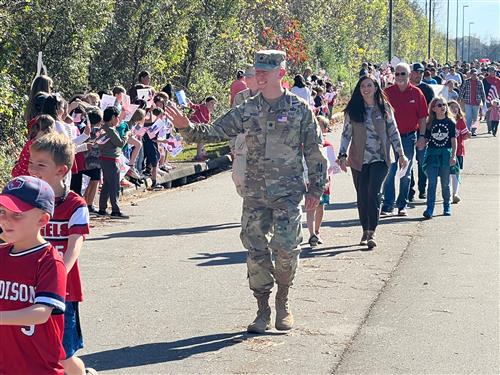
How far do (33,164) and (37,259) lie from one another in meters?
1.09

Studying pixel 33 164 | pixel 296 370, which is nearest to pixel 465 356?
pixel 296 370

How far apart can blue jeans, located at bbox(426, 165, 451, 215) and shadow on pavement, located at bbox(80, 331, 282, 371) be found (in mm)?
6645

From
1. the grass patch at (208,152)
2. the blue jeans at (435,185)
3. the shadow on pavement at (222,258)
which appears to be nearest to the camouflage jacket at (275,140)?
the shadow on pavement at (222,258)

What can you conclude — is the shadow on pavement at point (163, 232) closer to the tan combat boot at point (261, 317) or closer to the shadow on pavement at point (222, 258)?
the shadow on pavement at point (222, 258)

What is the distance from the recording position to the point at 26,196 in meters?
4.14

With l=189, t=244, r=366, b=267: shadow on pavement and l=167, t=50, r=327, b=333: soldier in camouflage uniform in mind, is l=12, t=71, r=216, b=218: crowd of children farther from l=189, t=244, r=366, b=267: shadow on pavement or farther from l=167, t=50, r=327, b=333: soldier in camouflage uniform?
l=189, t=244, r=366, b=267: shadow on pavement

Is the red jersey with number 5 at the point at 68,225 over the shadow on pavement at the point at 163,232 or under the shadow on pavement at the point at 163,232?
over

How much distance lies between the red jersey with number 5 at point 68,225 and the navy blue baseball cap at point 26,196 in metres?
1.27

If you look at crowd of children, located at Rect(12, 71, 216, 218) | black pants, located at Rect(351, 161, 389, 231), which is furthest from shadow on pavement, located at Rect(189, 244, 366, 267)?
crowd of children, located at Rect(12, 71, 216, 218)

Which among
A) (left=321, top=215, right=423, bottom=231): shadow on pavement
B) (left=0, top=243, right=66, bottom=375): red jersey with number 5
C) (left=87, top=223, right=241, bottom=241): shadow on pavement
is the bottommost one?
(left=321, top=215, right=423, bottom=231): shadow on pavement

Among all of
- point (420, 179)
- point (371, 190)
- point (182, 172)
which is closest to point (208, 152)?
point (182, 172)

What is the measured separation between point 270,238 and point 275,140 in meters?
0.73

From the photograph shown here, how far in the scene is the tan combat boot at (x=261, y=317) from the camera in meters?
7.76

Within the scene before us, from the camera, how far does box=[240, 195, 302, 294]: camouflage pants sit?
7.70 meters
